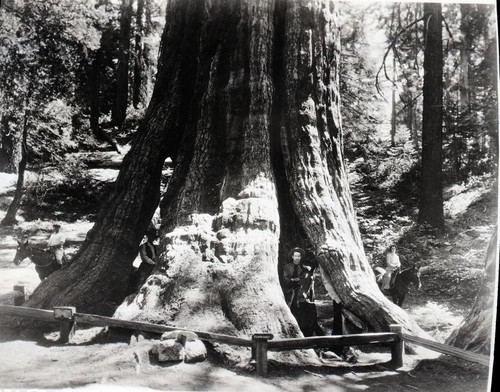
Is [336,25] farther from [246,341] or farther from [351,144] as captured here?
[246,341]

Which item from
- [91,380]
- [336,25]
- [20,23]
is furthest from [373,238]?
[20,23]

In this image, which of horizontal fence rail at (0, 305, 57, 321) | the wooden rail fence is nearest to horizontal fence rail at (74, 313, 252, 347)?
the wooden rail fence

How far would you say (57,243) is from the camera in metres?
5.02

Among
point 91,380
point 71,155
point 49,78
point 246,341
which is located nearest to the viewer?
point 91,380

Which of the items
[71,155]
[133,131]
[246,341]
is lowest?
[246,341]

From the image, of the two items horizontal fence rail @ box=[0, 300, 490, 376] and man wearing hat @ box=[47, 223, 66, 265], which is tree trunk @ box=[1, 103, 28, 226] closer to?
man wearing hat @ box=[47, 223, 66, 265]

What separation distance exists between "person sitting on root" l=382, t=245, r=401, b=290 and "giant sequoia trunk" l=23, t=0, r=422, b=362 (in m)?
0.17

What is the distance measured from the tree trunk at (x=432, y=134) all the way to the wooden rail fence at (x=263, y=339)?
1310mm

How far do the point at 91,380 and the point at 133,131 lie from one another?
3157mm

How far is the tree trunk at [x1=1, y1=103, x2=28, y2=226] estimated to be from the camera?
4762 millimetres

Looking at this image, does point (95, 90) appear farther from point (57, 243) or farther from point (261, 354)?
point (261, 354)

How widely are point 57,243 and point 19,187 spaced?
0.73 metres

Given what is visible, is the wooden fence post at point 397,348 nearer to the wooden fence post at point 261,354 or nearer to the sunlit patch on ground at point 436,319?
the sunlit patch on ground at point 436,319

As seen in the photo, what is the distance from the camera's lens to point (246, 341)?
12.4ft
